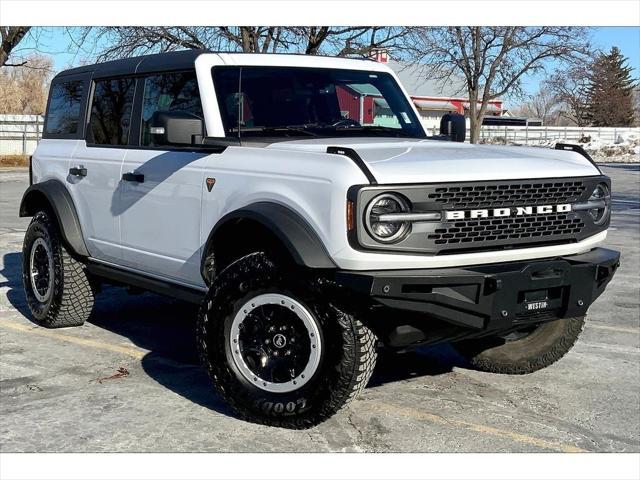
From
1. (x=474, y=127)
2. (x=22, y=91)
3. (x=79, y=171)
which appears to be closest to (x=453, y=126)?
(x=79, y=171)

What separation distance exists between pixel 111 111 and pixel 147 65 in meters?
0.57

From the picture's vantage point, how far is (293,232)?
4094mm

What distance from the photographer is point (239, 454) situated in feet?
12.9

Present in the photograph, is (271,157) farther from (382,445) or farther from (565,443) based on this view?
(565,443)

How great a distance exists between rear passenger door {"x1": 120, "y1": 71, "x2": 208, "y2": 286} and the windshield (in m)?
0.25

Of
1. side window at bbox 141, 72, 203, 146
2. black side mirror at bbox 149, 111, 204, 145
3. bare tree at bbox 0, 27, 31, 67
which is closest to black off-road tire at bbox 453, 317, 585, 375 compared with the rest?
black side mirror at bbox 149, 111, 204, 145

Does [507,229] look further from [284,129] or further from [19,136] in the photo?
[19,136]

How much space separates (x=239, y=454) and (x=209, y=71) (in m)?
2.50

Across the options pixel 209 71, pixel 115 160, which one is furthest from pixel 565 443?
pixel 115 160

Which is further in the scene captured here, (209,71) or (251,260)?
(209,71)

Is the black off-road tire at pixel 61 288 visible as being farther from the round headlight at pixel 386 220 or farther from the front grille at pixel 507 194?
the front grille at pixel 507 194

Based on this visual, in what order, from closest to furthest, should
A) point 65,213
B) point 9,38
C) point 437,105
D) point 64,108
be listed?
point 65,213
point 64,108
point 9,38
point 437,105

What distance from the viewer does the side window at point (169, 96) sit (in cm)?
530

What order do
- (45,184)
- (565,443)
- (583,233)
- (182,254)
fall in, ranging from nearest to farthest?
(565,443) < (583,233) < (182,254) < (45,184)
